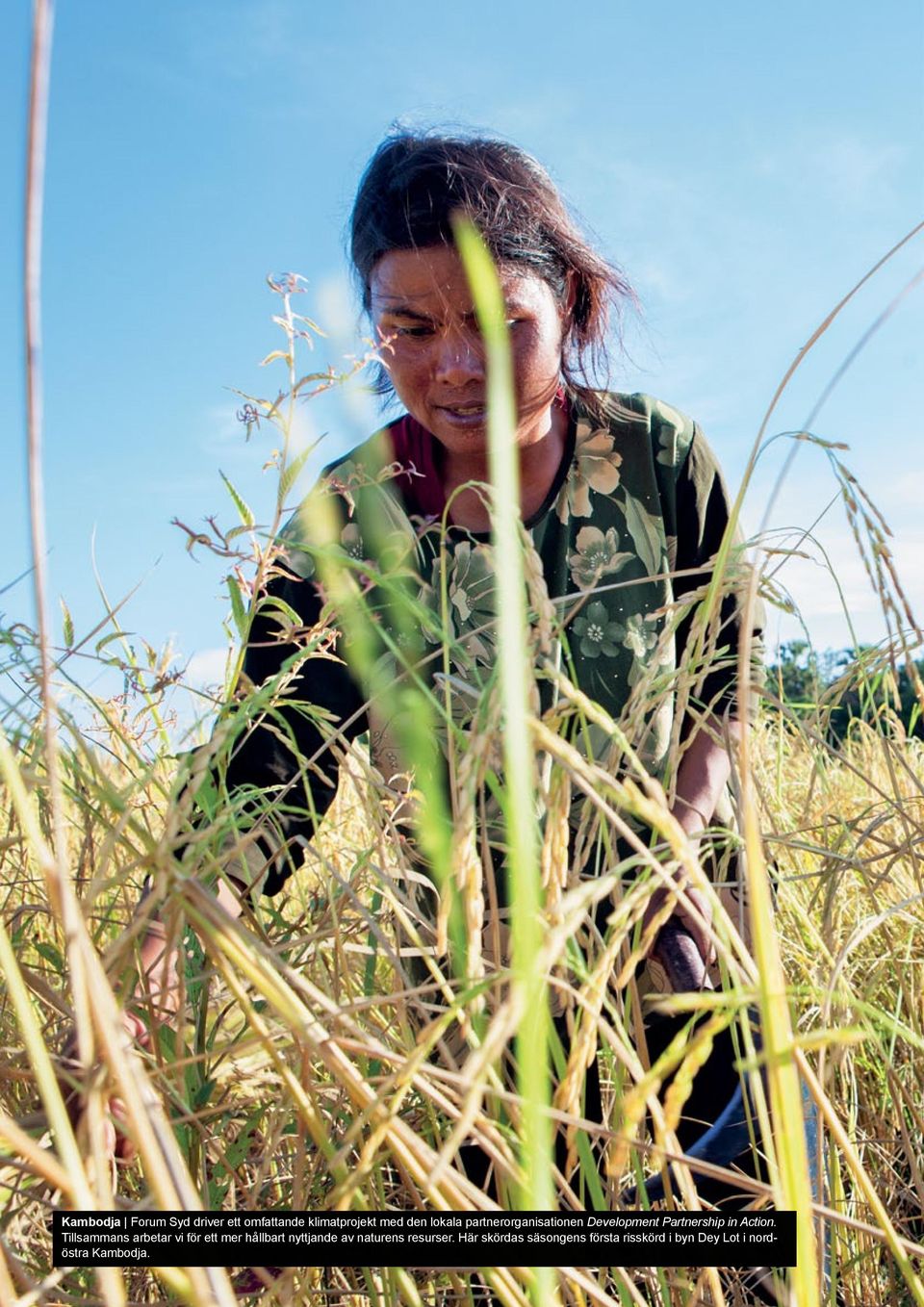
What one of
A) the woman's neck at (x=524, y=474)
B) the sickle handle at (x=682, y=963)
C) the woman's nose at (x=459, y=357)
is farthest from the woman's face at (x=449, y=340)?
the sickle handle at (x=682, y=963)

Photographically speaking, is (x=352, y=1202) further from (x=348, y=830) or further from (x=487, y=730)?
(x=348, y=830)

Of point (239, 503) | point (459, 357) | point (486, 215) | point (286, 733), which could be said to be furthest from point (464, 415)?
point (239, 503)

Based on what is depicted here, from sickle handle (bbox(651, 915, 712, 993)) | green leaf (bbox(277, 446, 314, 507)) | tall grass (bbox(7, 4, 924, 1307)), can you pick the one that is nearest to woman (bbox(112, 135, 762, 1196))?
sickle handle (bbox(651, 915, 712, 993))

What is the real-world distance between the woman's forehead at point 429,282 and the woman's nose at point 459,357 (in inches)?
1.5

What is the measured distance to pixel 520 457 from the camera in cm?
160

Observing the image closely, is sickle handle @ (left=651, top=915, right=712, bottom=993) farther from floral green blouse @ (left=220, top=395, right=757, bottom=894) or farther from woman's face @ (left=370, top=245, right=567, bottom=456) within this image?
woman's face @ (left=370, top=245, right=567, bottom=456)

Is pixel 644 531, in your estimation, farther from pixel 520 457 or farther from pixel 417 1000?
pixel 417 1000

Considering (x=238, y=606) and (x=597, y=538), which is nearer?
(x=238, y=606)

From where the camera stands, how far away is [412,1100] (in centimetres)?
94

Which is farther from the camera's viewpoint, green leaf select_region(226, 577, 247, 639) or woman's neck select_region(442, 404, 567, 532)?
woman's neck select_region(442, 404, 567, 532)

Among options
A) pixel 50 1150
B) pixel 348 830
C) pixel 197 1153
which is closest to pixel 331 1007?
pixel 197 1153

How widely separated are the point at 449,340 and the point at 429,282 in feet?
0.29

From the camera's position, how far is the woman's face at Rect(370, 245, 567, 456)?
136 cm

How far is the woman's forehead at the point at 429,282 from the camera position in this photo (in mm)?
1364
